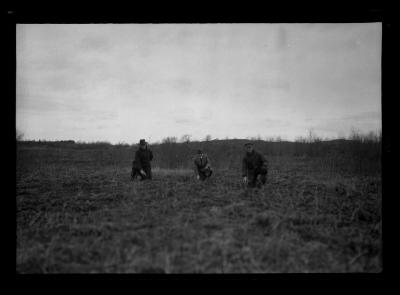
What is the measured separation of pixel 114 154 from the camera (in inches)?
713

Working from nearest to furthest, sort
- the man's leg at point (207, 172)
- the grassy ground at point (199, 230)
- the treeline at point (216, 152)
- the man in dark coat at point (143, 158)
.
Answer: the grassy ground at point (199, 230) < the man in dark coat at point (143, 158) < the man's leg at point (207, 172) < the treeline at point (216, 152)

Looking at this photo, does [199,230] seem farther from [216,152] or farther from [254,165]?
[216,152]

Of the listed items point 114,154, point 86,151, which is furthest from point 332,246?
point 86,151

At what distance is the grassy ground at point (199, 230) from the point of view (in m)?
4.23

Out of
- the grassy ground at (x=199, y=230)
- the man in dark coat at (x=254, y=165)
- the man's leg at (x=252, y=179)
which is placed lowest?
the grassy ground at (x=199, y=230)

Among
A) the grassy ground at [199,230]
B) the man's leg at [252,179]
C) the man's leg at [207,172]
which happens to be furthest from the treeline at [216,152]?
the grassy ground at [199,230]

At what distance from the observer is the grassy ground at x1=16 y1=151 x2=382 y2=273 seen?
423 centimetres

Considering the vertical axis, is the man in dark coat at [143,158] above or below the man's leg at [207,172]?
above

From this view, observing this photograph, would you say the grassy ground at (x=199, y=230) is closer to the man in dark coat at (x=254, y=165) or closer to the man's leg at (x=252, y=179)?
the man's leg at (x=252, y=179)

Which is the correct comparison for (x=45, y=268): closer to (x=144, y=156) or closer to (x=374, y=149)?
(x=144, y=156)

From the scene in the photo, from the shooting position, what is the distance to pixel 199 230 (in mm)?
5191

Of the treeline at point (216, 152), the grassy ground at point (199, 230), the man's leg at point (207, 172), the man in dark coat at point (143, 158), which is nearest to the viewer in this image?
the grassy ground at point (199, 230)

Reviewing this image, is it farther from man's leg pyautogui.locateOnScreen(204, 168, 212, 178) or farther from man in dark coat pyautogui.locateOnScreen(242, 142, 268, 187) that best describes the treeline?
man in dark coat pyautogui.locateOnScreen(242, 142, 268, 187)
